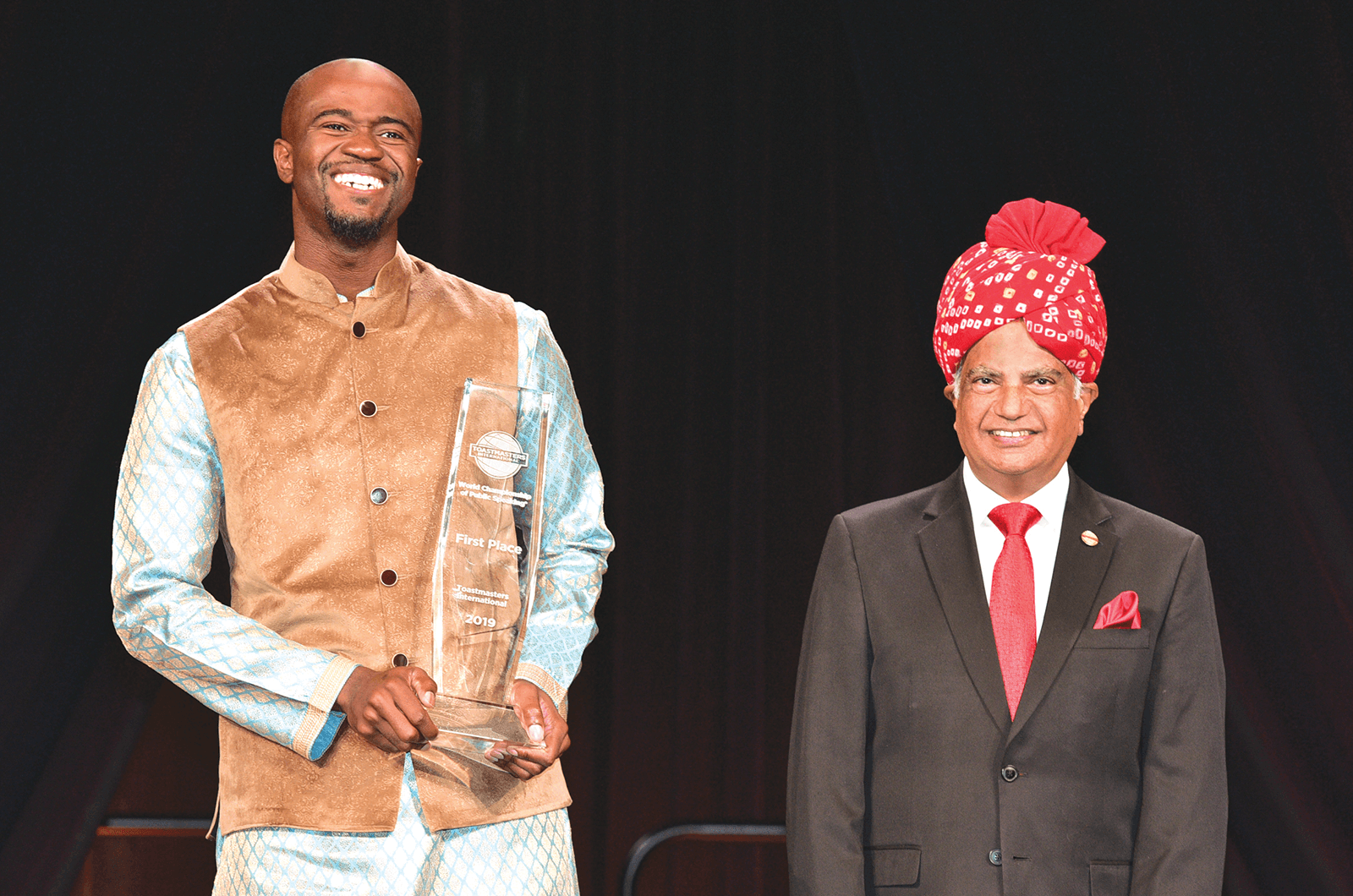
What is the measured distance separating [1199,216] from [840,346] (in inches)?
37.1

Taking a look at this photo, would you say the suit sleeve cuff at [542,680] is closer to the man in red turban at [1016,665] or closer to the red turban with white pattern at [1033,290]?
the man in red turban at [1016,665]

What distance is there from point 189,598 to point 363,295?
555 mm

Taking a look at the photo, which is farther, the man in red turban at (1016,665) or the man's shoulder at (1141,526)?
the man's shoulder at (1141,526)

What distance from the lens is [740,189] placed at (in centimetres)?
374

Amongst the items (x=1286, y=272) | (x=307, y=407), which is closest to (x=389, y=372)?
(x=307, y=407)

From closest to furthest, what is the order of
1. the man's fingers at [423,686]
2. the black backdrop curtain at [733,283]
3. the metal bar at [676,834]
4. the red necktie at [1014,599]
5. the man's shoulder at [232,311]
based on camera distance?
the man's fingers at [423,686] < the red necktie at [1014,599] < the man's shoulder at [232,311] < the metal bar at [676,834] < the black backdrop curtain at [733,283]

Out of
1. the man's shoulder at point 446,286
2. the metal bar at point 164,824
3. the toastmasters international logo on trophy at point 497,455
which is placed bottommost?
the metal bar at point 164,824

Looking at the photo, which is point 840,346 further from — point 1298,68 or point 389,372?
point 389,372

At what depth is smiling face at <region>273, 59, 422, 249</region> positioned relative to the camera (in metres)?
2.32

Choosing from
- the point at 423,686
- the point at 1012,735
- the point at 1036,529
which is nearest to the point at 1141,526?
the point at 1036,529

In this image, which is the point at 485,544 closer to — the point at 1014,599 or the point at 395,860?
the point at 395,860

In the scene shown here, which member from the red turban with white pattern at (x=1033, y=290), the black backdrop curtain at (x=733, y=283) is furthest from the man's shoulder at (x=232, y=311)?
the red turban with white pattern at (x=1033, y=290)

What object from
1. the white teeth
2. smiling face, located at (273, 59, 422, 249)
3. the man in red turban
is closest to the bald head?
smiling face, located at (273, 59, 422, 249)

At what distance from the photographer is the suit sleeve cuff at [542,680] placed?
222 cm
